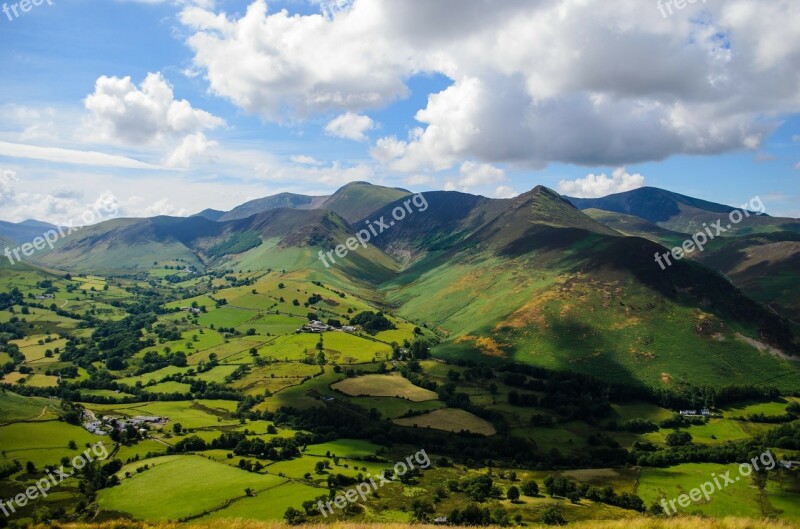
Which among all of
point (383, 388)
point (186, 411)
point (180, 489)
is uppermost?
point (383, 388)

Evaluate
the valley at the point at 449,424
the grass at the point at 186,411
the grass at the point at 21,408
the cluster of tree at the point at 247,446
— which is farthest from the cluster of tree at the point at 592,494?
the grass at the point at 21,408

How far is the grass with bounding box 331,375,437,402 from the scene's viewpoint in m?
152

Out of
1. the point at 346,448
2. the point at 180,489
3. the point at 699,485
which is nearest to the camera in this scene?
the point at 180,489

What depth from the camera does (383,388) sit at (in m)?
157

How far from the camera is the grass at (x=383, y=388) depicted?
152 metres

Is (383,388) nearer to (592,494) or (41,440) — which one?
(592,494)

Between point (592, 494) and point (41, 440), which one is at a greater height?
point (592, 494)

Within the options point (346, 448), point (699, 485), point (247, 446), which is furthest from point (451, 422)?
point (699, 485)

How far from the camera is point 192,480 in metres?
91.6

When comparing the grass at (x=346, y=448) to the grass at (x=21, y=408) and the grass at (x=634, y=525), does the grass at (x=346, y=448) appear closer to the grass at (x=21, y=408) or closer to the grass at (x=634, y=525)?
the grass at (x=21, y=408)

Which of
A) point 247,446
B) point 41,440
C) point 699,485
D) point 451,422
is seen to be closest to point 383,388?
point 451,422

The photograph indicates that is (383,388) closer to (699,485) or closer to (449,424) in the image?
(449,424)

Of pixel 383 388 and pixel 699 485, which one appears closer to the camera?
pixel 699 485

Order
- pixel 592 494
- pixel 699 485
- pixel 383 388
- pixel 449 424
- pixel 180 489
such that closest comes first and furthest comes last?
pixel 180 489 < pixel 592 494 < pixel 699 485 < pixel 449 424 < pixel 383 388
